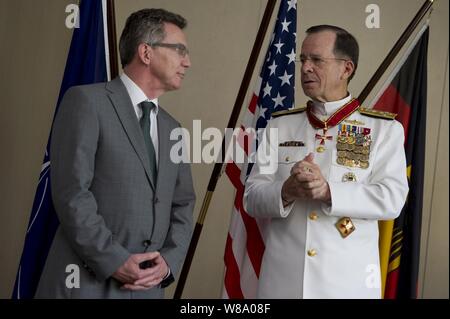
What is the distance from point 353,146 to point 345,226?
0.28 metres

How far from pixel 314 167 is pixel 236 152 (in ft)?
2.46

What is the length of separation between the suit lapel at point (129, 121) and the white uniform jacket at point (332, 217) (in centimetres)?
43

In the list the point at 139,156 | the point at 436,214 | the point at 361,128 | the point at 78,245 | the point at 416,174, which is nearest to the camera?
the point at 78,245

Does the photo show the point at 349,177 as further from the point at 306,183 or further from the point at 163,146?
the point at 163,146

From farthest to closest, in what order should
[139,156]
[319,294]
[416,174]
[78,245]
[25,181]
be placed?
[25,181]
[416,174]
[319,294]
[139,156]
[78,245]

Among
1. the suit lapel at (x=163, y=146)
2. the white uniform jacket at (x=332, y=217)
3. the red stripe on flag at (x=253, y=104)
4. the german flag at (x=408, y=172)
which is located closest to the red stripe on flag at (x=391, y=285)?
the german flag at (x=408, y=172)

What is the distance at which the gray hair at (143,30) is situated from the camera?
2029 mm

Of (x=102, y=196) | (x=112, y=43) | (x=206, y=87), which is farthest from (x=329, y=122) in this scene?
(x=206, y=87)

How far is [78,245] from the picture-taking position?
5.83ft

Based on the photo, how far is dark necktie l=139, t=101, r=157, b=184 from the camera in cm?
196

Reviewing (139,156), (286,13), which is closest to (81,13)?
(286,13)

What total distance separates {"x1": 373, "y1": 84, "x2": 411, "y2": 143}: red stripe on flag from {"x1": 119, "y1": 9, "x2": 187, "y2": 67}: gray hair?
1141 mm

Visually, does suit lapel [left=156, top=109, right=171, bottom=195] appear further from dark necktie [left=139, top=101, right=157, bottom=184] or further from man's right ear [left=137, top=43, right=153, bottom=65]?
man's right ear [left=137, top=43, right=153, bottom=65]
